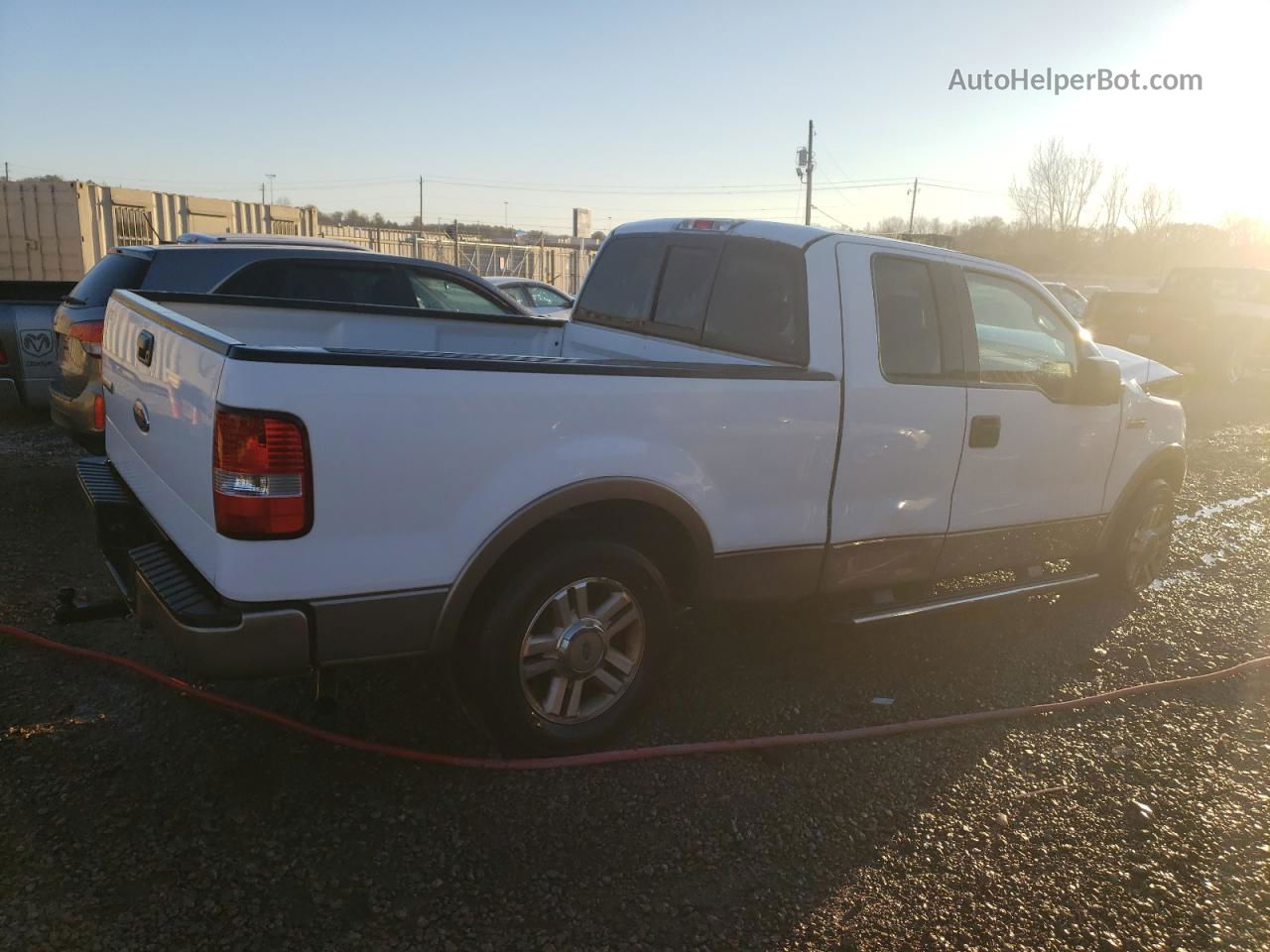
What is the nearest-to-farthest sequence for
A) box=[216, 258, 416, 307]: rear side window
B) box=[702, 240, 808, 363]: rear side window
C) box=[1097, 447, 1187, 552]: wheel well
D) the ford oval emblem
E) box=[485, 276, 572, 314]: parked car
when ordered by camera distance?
the ford oval emblem → box=[702, 240, 808, 363]: rear side window → box=[1097, 447, 1187, 552]: wheel well → box=[216, 258, 416, 307]: rear side window → box=[485, 276, 572, 314]: parked car

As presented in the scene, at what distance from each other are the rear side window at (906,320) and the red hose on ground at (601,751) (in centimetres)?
144

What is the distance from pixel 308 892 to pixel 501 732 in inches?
31.8

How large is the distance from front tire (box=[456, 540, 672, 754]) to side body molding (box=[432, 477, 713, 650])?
14cm

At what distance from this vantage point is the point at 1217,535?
23.8ft

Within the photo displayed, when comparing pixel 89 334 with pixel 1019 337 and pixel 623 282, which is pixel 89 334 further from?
pixel 1019 337

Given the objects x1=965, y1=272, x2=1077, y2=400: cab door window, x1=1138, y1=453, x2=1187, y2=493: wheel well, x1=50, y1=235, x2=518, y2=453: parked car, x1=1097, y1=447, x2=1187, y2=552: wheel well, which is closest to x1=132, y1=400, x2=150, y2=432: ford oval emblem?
x1=50, y1=235, x2=518, y2=453: parked car

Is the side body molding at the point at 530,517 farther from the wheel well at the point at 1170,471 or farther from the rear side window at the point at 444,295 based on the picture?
the rear side window at the point at 444,295

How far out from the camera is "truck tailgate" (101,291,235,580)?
107 inches

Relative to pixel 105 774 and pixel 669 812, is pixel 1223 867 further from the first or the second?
pixel 105 774

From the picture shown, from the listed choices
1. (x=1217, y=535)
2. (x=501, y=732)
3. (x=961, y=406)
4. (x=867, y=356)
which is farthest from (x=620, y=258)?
(x=1217, y=535)

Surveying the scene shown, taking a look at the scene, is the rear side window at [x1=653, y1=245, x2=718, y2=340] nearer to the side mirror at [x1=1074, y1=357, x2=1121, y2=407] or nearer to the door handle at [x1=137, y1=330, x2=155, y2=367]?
the side mirror at [x1=1074, y1=357, x2=1121, y2=407]

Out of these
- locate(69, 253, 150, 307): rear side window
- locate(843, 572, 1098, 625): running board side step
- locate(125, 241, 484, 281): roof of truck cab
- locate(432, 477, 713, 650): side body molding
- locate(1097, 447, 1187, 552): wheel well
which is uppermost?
locate(125, 241, 484, 281): roof of truck cab

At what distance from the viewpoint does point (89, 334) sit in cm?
599

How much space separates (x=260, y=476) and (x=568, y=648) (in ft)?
3.94
